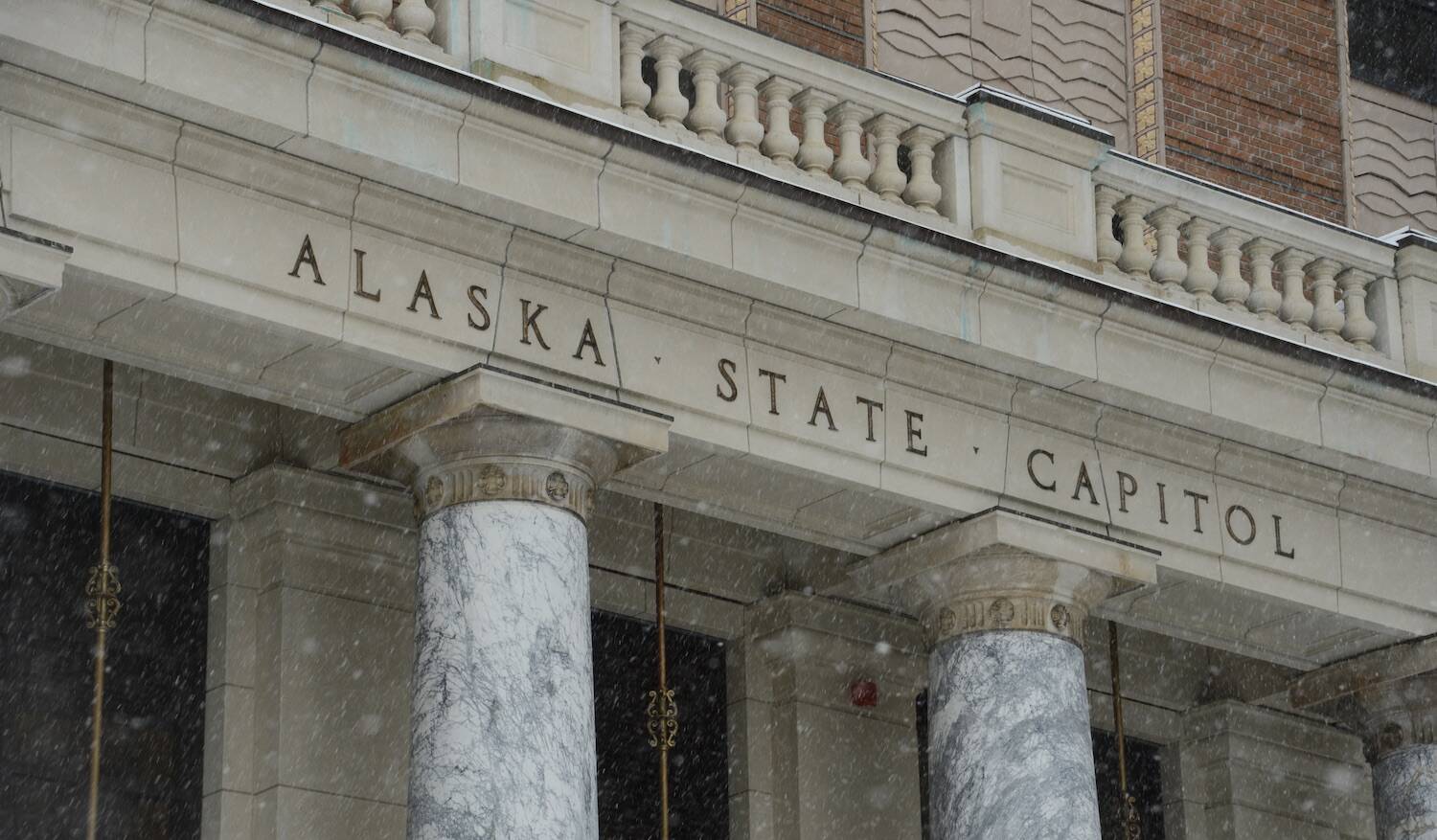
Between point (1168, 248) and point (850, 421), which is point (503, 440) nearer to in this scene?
point (850, 421)

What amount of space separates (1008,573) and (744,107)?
3373 mm

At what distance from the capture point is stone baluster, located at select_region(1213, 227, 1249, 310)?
19734 mm

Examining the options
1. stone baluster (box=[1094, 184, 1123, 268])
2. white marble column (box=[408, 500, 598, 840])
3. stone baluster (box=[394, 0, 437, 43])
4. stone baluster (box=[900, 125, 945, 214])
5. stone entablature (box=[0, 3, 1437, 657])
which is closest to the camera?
stone entablature (box=[0, 3, 1437, 657])

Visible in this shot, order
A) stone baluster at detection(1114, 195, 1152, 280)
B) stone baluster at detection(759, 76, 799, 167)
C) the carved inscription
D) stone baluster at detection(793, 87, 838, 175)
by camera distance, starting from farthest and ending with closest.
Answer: stone baluster at detection(1114, 195, 1152, 280) → stone baluster at detection(793, 87, 838, 175) → stone baluster at detection(759, 76, 799, 167) → the carved inscription

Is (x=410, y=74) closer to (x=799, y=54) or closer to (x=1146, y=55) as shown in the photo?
(x=799, y=54)

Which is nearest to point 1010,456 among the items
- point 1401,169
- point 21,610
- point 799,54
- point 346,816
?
point 799,54

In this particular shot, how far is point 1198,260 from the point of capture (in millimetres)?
19641

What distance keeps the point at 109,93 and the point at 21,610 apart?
404cm

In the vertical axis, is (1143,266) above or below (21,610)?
above

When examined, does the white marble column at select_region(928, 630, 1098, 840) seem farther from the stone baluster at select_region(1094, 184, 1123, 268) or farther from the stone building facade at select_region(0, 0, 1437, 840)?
the stone baluster at select_region(1094, 184, 1123, 268)

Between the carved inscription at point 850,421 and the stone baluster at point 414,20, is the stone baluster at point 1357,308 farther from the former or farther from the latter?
the stone baluster at point 414,20

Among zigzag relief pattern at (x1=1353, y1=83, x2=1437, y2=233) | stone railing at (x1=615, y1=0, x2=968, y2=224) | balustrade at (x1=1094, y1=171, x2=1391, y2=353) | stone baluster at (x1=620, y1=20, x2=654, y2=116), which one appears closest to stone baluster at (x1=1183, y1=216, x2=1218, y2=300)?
balustrade at (x1=1094, y1=171, x2=1391, y2=353)

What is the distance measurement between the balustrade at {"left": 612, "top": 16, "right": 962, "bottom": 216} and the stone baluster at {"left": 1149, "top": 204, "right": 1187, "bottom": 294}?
1785mm

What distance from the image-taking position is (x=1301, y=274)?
66.6ft
